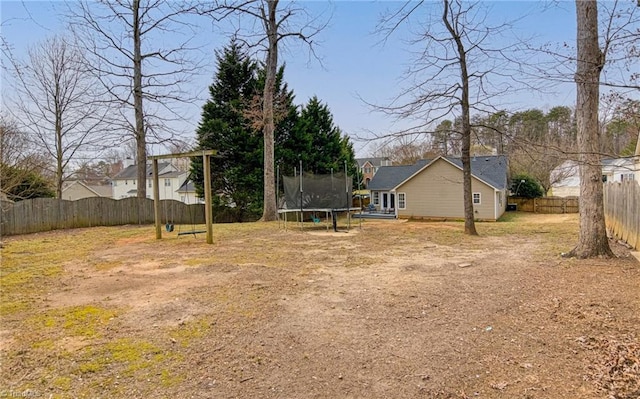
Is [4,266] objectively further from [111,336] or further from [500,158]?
[500,158]

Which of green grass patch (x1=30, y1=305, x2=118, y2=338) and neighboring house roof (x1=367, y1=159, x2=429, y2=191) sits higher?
neighboring house roof (x1=367, y1=159, x2=429, y2=191)

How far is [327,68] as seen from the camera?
50.6ft

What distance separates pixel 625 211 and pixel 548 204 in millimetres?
18294

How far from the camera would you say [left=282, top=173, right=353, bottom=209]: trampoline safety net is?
1184 centimetres

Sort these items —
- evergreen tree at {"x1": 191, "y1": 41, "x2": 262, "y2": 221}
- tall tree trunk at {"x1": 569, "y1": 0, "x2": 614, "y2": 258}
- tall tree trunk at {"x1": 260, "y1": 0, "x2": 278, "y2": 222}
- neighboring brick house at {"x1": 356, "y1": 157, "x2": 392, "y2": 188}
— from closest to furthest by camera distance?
tall tree trunk at {"x1": 569, "y1": 0, "x2": 614, "y2": 258}
tall tree trunk at {"x1": 260, "y1": 0, "x2": 278, "y2": 222}
evergreen tree at {"x1": 191, "y1": 41, "x2": 262, "y2": 221}
neighboring brick house at {"x1": 356, "y1": 157, "x2": 392, "y2": 188}

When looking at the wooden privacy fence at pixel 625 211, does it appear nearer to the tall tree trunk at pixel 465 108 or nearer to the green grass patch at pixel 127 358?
the tall tree trunk at pixel 465 108

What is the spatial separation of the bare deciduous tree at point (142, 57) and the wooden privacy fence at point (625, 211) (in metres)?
14.2

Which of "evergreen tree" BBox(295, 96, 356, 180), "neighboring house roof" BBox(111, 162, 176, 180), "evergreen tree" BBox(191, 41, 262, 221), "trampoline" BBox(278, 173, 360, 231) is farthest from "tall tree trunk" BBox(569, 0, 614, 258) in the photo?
"neighboring house roof" BBox(111, 162, 176, 180)

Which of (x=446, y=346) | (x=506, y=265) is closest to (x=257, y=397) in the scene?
(x=446, y=346)

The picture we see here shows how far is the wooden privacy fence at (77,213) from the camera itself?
35.9 ft

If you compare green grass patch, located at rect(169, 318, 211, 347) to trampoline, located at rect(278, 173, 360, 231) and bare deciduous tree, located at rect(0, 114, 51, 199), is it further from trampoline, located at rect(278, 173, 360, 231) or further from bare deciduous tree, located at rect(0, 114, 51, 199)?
bare deciduous tree, located at rect(0, 114, 51, 199)

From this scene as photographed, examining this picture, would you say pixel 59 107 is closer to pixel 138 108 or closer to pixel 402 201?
pixel 138 108

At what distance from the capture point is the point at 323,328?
10.5 feet

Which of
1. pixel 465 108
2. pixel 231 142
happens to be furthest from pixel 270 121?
pixel 465 108
